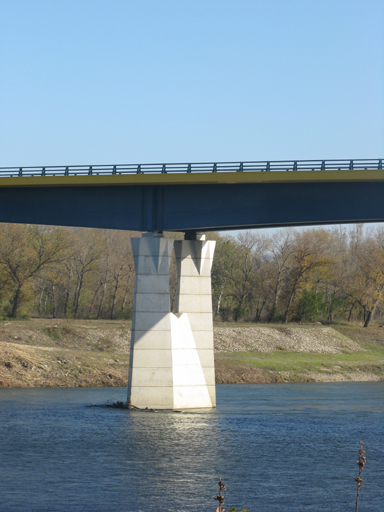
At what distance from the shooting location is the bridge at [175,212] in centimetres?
4328

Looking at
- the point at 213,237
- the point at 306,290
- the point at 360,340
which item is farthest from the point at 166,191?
the point at 213,237

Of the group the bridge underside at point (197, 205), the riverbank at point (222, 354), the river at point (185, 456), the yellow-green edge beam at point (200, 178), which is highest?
the yellow-green edge beam at point (200, 178)

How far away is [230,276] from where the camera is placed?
4705 inches

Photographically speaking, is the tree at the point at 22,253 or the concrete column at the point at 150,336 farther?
the tree at the point at 22,253

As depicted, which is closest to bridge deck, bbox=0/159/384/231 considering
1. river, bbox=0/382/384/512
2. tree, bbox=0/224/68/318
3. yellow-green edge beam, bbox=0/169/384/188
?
yellow-green edge beam, bbox=0/169/384/188

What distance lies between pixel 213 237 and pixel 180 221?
270 feet

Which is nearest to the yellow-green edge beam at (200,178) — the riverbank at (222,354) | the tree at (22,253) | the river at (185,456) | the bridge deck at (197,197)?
the bridge deck at (197,197)

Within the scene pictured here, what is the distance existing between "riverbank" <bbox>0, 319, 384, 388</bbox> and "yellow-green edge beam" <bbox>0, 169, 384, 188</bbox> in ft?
65.3

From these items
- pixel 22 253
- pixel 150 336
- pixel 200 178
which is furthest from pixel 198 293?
pixel 22 253

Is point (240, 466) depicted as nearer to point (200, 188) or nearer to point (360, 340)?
point (200, 188)

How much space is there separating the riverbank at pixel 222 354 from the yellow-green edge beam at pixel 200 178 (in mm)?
19917

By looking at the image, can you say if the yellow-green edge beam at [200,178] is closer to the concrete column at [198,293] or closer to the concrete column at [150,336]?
the concrete column at [150,336]

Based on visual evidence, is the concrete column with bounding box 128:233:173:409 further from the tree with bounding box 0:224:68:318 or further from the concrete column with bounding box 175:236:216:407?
the tree with bounding box 0:224:68:318

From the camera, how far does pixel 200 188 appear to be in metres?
45.7
